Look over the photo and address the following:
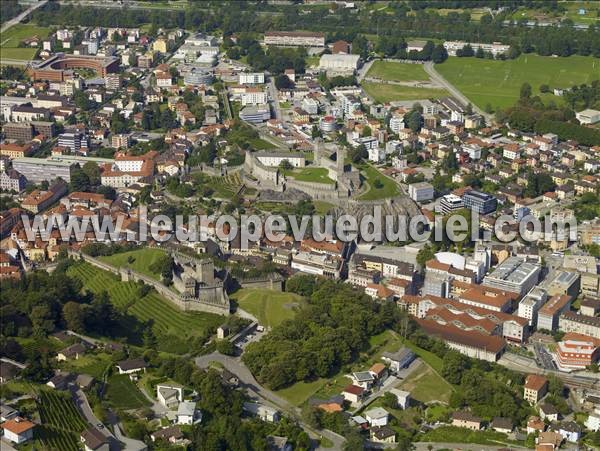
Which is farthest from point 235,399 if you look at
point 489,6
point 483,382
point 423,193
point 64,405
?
point 489,6

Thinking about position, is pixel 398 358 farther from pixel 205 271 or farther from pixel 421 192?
pixel 421 192

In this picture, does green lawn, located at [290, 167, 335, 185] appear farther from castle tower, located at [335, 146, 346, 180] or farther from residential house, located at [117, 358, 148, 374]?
residential house, located at [117, 358, 148, 374]

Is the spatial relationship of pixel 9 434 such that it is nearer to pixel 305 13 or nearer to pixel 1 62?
pixel 1 62

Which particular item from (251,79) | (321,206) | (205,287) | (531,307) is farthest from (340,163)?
(251,79)

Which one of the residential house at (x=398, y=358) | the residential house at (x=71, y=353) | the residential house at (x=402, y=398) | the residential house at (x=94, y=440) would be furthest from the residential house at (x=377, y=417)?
the residential house at (x=71, y=353)

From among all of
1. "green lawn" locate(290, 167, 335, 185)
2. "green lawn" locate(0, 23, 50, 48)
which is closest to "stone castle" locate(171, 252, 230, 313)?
"green lawn" locate(290, 167, 335, 185)

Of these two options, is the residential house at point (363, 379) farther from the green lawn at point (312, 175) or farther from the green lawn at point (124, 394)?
the green lawn at point (312, 175)
